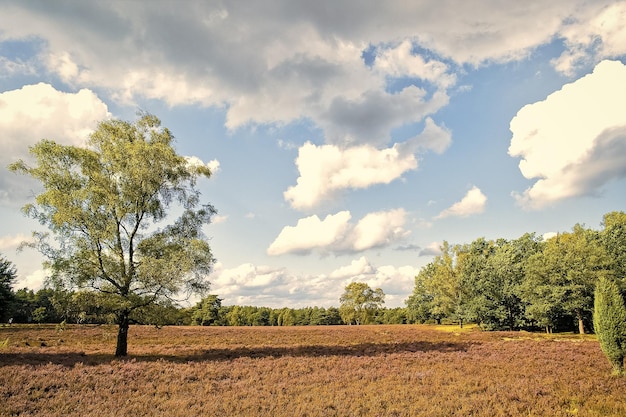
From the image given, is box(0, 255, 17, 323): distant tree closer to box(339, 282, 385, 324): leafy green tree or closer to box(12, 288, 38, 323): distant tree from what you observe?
box(12, 288, 38, 323): distant tree

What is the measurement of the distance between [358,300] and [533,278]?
52.7 m

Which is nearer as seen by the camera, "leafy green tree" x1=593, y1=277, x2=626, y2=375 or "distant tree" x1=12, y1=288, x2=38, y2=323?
"leafy green tree" x1=593, y1=277, x2=626, y2=375

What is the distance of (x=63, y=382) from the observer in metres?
14.0

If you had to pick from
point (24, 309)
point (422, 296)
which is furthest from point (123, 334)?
point (24, 309)

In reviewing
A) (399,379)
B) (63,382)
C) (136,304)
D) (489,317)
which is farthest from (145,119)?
(489,317)

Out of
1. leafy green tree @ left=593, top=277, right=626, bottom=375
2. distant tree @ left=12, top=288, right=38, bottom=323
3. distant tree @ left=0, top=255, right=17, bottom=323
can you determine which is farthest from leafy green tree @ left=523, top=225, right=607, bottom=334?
distant tree @ left=12, top=288, right=38, bottom=323

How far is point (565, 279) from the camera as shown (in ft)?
138

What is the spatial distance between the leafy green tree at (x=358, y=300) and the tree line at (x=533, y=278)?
1825 centimetres

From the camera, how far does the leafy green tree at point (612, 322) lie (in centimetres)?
1456

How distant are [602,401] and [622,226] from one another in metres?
48.0

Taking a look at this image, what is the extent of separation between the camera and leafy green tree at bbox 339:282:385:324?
92.6 m

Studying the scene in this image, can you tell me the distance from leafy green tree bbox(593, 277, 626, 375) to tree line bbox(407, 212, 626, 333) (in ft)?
67.4

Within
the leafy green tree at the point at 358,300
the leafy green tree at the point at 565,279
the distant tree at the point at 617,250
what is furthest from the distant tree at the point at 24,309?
the distant tree at the point at 617,250

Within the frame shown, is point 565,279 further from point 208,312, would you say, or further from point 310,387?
point 208,312
